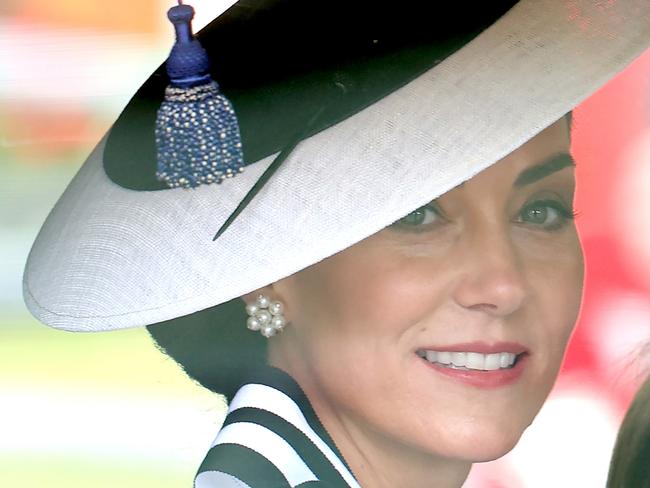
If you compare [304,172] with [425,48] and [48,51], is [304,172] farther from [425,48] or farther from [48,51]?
[48,51]

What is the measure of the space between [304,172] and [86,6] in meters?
0.33

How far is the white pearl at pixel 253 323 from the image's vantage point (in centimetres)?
122

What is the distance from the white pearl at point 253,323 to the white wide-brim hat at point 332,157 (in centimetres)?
13

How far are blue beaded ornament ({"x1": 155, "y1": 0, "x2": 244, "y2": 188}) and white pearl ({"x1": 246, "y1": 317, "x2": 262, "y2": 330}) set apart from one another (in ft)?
0.59

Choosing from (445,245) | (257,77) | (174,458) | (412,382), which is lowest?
(174,458)

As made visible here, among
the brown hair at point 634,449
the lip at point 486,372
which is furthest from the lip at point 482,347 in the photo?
the brown hair at point 634,449

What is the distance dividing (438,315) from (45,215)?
45 centimetres

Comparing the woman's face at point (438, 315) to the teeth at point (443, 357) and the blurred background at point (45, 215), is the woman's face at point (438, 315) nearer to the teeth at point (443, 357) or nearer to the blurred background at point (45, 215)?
the teeth at point (443, 357)

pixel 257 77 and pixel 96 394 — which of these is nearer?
pixel 257 77

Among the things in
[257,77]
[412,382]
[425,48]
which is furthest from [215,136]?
[412,382]

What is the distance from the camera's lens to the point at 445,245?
1.19 meters

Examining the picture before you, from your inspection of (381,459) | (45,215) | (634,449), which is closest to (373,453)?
(381,459)

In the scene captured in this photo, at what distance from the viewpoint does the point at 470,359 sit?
120cm

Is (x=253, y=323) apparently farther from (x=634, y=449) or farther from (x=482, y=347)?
(x=634, y=449)
